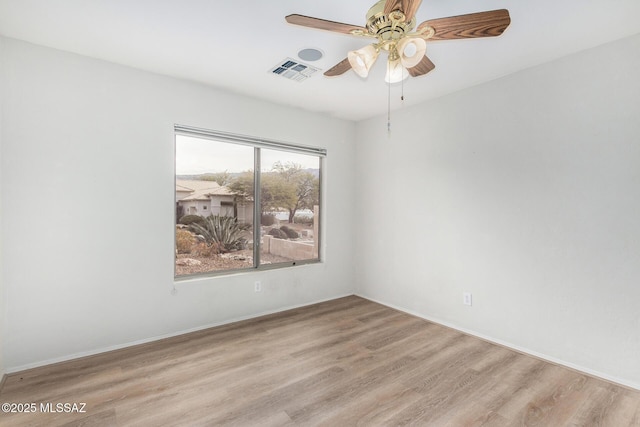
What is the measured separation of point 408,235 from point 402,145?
3.65ft

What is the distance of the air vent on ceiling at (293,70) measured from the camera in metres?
2.65

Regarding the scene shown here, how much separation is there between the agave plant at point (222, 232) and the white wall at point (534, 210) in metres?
1.93

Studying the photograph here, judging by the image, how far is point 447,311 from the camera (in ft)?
10.9

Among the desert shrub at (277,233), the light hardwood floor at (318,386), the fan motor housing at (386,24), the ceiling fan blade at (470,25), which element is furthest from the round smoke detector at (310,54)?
the light hardwood floor at (318,386)

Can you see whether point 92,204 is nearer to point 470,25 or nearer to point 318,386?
point 318,386

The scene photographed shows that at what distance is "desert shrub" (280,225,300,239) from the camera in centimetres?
391

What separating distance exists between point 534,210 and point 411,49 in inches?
75.6

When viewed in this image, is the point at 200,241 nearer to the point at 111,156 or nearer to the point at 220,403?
the point at 111,156

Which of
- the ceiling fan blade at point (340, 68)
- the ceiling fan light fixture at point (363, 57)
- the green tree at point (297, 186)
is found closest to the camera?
the ceiling fan light fixture at point (363, 57)

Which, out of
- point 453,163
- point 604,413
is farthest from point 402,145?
point 604,413

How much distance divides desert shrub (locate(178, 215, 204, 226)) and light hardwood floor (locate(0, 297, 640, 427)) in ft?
3.66

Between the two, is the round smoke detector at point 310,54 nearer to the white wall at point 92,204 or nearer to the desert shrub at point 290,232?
the white wall at point 92,204

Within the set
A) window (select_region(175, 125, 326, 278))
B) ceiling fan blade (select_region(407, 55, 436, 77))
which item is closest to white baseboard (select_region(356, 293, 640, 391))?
window (select_region(175, 125, 326, 278))

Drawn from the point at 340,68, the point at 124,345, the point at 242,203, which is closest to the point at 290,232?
the point at 242,203
